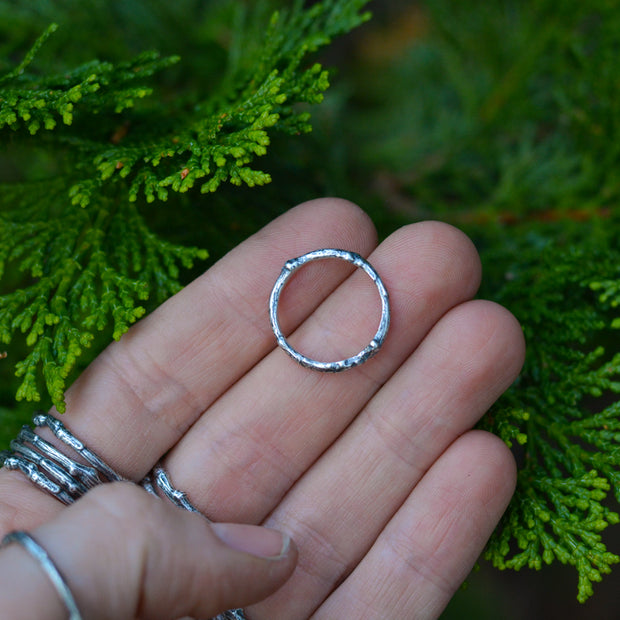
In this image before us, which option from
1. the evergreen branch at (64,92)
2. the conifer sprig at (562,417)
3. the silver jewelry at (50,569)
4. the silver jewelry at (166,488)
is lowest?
the conifer sprig at (562,417)

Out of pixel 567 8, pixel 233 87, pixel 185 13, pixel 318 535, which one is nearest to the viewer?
pixel 318 535

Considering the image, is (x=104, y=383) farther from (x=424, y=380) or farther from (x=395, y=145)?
(x=395, y=145)

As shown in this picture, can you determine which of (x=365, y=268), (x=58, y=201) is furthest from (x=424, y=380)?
(x=58, y=201)

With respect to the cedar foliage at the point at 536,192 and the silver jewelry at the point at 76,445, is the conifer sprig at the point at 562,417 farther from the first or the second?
the silver jewelry at the point at 76,445

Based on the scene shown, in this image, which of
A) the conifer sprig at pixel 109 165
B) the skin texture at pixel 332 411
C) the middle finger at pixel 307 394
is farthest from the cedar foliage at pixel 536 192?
the conifer sprig at pixel 109 165

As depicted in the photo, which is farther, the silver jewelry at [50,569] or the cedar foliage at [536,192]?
the cedar foliage at [536,192]

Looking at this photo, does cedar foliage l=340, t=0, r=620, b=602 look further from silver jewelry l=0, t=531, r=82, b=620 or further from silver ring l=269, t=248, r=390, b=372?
silver jewelry l=0, t=531, r=82, b=620

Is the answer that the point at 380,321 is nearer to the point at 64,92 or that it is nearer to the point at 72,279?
the point at 72,279
